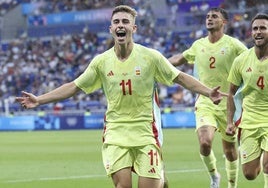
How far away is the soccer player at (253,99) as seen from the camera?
10.2 metres

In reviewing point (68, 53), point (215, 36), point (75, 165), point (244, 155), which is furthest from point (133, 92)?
point (68, 53)

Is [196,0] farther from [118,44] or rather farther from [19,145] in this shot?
[118,44]

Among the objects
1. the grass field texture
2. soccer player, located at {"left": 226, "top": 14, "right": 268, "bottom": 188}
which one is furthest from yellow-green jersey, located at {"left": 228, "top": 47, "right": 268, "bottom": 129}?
the grass field texture

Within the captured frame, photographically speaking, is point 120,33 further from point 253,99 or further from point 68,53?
point 68,53

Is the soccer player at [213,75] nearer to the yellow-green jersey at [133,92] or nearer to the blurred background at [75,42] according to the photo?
the yellow-green jersey at [133,92]

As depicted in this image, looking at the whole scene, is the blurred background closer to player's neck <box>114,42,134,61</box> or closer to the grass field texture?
the grass field texture

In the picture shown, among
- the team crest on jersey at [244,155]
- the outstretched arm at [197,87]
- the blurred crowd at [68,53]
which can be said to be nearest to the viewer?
the outstretched arm at [197,87]

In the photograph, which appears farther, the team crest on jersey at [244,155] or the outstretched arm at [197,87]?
the team crest on jersey at [244,155]

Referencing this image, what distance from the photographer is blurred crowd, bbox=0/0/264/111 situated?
42.8 meters

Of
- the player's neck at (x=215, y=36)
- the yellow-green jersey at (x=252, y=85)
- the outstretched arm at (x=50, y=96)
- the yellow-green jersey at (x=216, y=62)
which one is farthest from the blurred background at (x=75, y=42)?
the outstretched arm at (x=50, y=96)

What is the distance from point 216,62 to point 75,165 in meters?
6.82

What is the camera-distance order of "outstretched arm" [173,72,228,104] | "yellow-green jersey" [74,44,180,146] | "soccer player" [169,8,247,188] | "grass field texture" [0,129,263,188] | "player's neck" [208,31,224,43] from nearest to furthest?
"outstretched arm" [173,72,228,104]
"yellow-green jersey" [74,44,180,146]
"soccer player" [169,8,247,188]
"player's neck" [208,31,224,43]
"grass field texture" [0,129,263,188]

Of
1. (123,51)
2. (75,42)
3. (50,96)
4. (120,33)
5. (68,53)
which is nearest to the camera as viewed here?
(120,33)

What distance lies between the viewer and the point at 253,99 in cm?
1043
